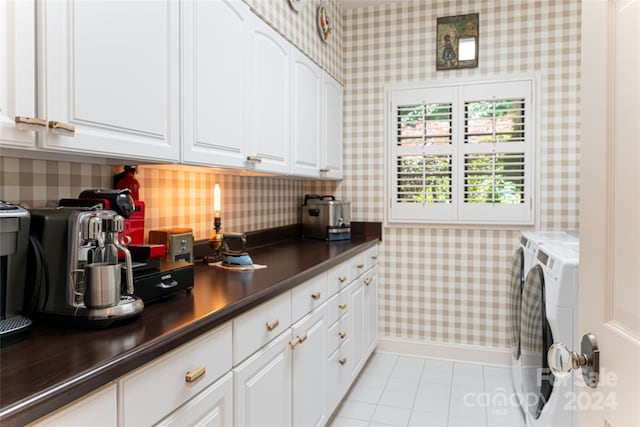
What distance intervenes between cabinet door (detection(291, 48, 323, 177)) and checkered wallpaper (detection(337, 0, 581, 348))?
651mm

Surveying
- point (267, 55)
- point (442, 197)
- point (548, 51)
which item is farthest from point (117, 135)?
point (548, 51)

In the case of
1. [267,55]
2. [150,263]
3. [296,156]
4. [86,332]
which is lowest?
[86,332]

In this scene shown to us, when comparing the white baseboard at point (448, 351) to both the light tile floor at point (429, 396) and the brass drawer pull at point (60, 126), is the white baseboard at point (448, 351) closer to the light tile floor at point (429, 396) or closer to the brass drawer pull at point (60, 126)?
the light tile floor at point (429, 396)

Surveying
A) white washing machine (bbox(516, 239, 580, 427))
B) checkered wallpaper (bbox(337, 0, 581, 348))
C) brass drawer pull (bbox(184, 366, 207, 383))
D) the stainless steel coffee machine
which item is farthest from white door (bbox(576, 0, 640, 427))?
checkered wallpaper (bbox(337, 0, 581, 348))

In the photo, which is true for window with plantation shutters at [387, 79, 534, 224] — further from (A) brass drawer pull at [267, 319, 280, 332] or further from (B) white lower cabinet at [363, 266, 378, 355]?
(A) brass drawer pull at [267, 319, 280, 332]

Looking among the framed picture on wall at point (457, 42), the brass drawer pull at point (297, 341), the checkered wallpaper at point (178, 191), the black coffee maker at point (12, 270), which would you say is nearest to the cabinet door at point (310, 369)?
the brass drawer pull at point (297, 341)

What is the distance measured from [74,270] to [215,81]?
3.18 ft

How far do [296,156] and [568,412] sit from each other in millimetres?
1754

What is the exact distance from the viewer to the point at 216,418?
1.22 m

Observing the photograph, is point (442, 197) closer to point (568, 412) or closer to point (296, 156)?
point (296, 156)

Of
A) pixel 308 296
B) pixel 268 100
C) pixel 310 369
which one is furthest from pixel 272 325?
pixel 268 100

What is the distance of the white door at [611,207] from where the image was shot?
71cm

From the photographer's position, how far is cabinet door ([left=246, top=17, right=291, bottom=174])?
2.04 metres

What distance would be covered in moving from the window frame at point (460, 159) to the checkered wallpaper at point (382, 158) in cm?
6
